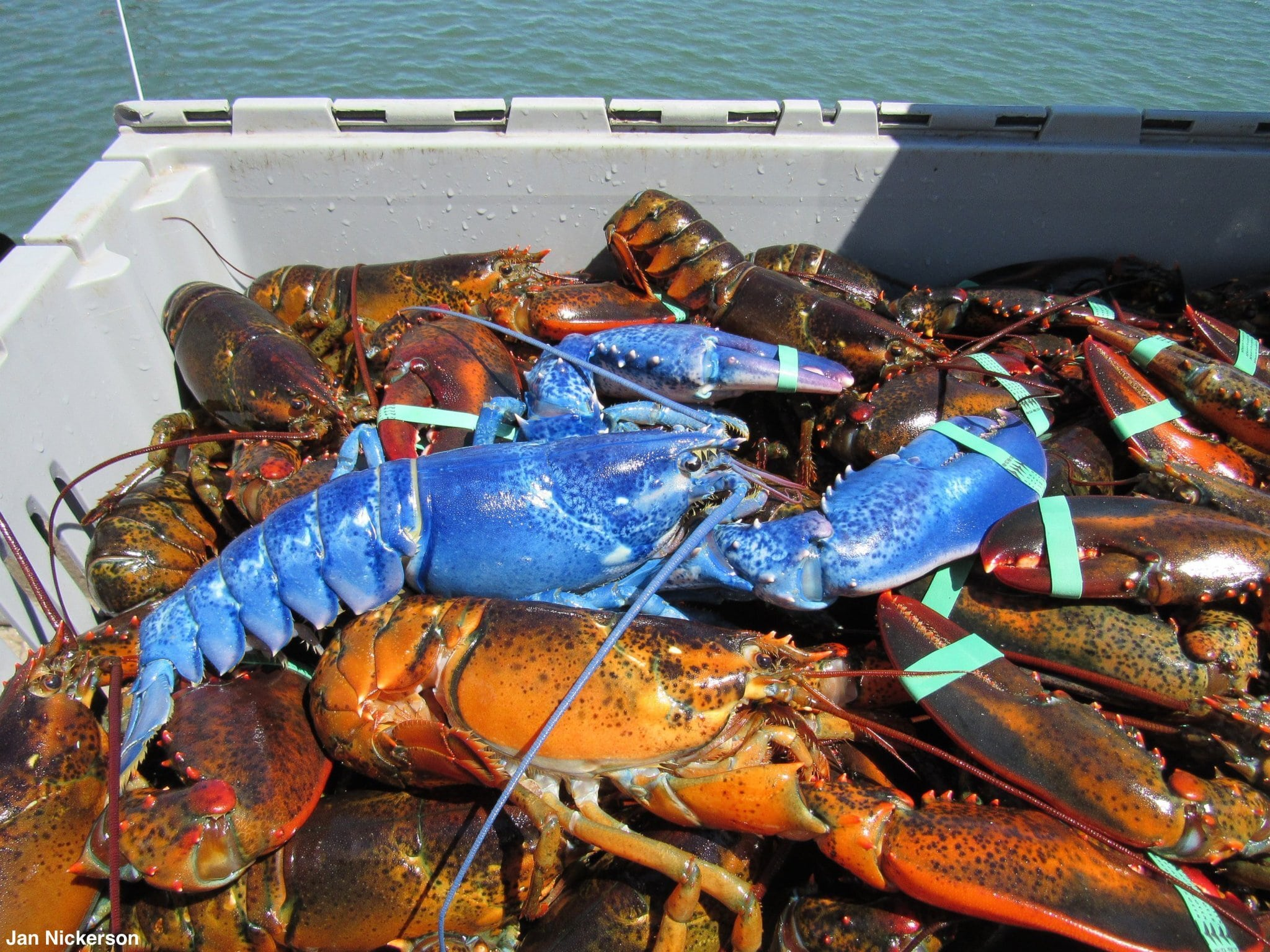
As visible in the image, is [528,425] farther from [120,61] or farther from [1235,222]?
[120,61]

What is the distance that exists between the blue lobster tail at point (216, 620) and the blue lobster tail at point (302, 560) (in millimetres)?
177

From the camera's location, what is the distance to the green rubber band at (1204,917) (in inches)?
69.3

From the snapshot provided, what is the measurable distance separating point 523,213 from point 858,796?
10.3 ft

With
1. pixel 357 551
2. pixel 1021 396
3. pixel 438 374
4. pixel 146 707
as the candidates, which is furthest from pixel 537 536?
pixel 1021 396

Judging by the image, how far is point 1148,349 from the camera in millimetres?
2936

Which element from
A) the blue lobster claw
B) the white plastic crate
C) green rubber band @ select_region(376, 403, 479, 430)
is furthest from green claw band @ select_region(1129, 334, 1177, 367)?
green rubber band @ select_region(376, 403, 479, 430)

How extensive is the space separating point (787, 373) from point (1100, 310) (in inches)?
62.2

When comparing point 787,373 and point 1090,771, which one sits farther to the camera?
point 787,373

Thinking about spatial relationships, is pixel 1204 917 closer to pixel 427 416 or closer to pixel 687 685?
pixel 687 685

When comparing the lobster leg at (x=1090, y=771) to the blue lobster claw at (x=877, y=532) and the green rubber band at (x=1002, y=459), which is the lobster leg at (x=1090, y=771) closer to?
the blue lobster claw at (x=877, y=532)

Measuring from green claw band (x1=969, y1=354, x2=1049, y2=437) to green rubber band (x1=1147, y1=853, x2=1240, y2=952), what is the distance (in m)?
1.38

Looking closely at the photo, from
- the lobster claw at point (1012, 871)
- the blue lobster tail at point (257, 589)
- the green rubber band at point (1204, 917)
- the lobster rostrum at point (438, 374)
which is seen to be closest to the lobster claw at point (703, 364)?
the lobster rostrum at point (438, 374)

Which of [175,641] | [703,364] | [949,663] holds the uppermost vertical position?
[703,364]

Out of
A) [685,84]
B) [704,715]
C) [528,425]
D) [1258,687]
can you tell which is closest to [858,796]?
[704,715]
